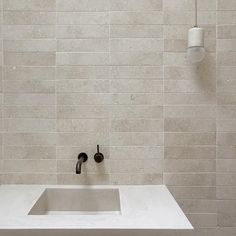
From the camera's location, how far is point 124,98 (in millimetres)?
1588

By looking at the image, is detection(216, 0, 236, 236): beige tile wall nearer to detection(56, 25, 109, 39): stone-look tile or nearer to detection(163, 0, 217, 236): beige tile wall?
detection(163, 0, 217, 236): beige tile wall

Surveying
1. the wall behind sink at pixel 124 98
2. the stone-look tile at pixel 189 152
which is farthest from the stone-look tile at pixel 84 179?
the stone-look tile at pixel 189 152

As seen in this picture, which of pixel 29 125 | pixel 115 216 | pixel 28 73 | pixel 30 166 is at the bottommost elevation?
pixel 115 216

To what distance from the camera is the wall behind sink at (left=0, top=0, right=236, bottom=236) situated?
1575mm

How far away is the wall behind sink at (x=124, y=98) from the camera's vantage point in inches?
62.0

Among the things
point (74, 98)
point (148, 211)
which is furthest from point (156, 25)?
point (148, 211)

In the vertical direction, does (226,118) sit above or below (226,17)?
below

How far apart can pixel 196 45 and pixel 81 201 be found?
1.10 m

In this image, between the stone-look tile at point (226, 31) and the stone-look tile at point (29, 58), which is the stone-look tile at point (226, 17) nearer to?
the stone-look tile at point (226, 31)

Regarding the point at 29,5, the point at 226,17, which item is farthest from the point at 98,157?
the point at 226,17

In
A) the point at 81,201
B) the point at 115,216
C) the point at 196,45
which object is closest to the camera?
the point at 115,216

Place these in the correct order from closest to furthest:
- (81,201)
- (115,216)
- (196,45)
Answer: (115,216) < (196,45) < (81,201)

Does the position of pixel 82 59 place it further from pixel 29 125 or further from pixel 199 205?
pixel 199 205

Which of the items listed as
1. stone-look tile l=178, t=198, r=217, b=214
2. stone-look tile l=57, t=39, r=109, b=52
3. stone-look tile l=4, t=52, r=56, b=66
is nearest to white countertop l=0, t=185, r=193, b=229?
stone-look tile l=178, t=198, r=217, b=214
